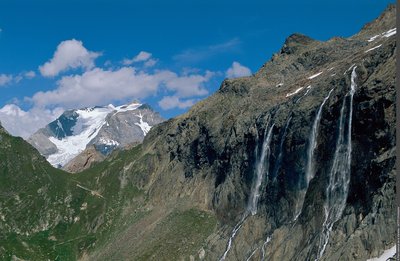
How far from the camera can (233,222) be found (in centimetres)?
16900

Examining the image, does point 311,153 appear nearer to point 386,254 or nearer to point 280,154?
point 280,154

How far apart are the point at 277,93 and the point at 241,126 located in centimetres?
1652

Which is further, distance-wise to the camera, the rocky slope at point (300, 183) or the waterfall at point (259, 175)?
the waterfall at point (259, 175)

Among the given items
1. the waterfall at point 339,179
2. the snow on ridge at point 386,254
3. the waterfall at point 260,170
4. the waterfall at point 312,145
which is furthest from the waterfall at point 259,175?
the snow on ridge at point 386,254

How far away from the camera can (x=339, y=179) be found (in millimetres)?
131875

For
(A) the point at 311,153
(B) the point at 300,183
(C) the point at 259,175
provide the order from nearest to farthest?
(A) the point at 311,153
(B) the point at 300,183
(C) the point at 259,175

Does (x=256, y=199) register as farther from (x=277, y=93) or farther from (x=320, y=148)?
(x=277, y=93)

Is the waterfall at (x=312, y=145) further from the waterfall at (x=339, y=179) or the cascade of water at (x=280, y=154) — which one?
the cascade of water at (x=280, y=154)

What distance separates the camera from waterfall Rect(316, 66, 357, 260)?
126 m

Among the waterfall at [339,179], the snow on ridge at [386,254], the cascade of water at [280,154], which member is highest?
the cascade of water at [280,154]

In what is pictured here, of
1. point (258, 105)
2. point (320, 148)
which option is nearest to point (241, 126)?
point (258, 105)

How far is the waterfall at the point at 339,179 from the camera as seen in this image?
126m

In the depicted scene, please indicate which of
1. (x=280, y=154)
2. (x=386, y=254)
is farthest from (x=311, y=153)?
(x=386, y=254)

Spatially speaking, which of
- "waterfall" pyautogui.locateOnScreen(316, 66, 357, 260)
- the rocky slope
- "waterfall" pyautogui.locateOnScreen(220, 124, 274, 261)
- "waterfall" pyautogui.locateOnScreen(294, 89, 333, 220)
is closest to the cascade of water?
the rocky slope
